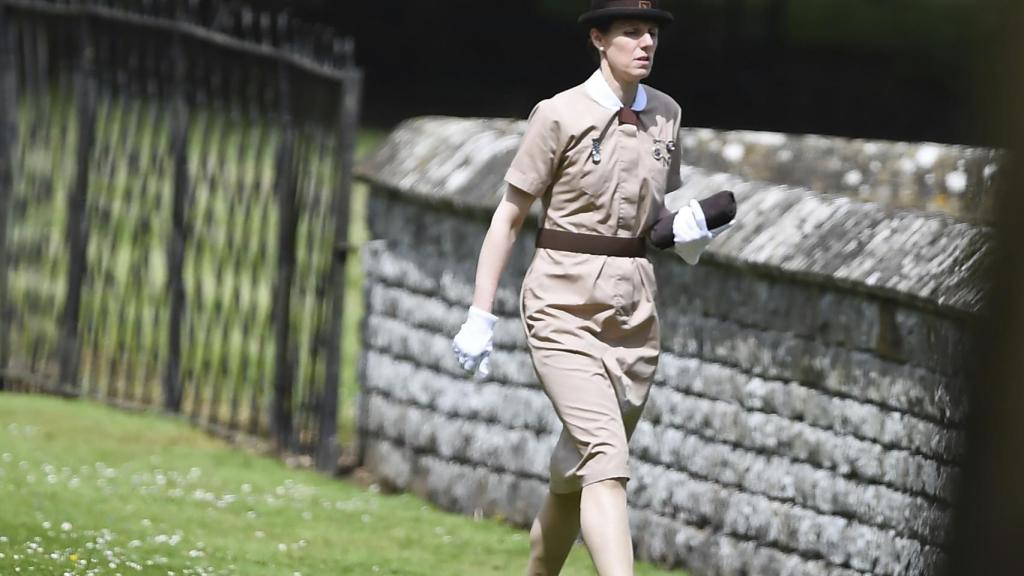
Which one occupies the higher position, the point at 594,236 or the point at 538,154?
the point at 538,154

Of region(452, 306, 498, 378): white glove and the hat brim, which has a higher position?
the hat brim

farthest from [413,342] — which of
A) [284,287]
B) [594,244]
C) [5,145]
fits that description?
[5,145]

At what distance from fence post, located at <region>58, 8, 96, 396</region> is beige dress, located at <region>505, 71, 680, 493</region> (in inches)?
183

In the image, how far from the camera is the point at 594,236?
416 centimetres

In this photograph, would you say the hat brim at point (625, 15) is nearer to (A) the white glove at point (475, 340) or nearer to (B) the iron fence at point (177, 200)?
(A) the white glove at point (475, 340)

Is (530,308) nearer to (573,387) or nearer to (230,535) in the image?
(573,387)

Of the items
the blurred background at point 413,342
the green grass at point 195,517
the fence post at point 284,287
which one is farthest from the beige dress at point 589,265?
the fence post at point 284,287

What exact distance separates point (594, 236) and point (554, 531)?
770mm

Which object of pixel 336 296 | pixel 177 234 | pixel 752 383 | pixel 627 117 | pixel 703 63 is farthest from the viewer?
pixel 703 63

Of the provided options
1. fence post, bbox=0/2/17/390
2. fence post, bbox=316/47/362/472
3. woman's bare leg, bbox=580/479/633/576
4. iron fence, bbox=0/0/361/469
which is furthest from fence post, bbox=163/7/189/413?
woman's bare leg, bbox=580/479/633/576

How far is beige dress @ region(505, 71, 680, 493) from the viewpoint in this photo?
4.12 m

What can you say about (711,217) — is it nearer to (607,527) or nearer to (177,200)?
(607,527)

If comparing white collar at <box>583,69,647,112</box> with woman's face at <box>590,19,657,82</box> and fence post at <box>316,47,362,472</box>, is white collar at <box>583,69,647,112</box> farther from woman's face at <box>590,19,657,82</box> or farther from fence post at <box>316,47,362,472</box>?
fence post at <box>316,47,362,472</box>

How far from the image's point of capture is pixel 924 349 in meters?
4.64
